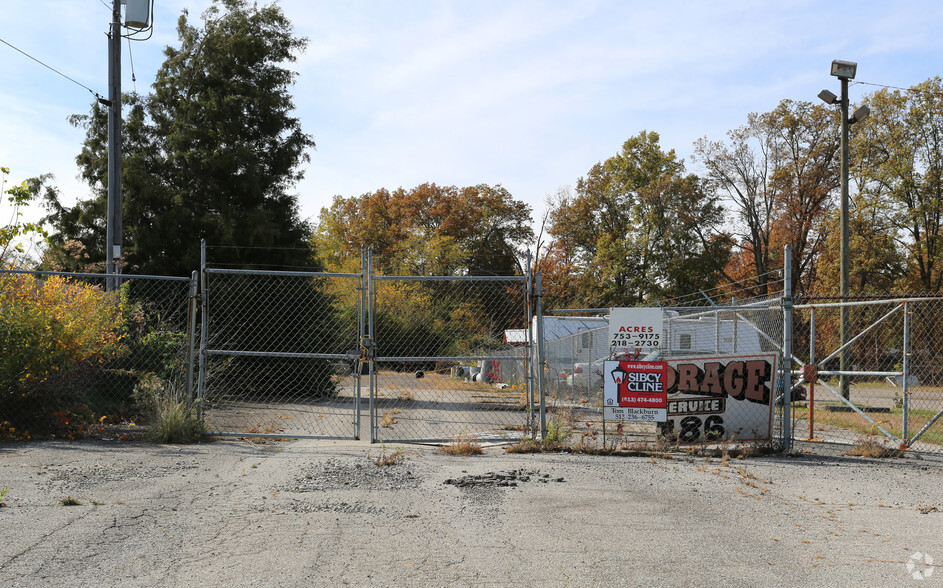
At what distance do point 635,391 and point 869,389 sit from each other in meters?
20.6

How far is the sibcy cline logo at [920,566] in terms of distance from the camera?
475cm

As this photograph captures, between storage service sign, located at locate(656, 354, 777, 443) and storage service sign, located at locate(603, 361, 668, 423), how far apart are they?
43 cm

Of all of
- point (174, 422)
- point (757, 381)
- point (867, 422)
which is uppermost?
point (757, 381)

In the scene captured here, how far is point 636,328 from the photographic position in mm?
9344

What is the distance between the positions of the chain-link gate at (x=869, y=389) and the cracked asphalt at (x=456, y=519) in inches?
54.8

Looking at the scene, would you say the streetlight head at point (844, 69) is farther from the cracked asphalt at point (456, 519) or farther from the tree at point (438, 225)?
the tree at point (438, 225)

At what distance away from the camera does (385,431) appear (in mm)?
11672

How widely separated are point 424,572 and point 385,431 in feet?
23.1

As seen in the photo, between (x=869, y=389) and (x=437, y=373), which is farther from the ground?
(x=437, y=373)

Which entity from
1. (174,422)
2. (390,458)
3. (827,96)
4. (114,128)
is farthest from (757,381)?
(114,128)

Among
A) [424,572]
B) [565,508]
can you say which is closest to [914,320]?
[565,508]

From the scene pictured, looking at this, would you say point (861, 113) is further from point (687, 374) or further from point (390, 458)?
point (390, 458)

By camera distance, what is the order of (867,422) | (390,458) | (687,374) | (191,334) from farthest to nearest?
(867,422)
(687,374)
(191,334)
(390,458)

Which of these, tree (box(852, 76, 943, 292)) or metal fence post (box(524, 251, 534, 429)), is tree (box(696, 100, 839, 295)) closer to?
tree (box(852, 76, 943, 292))
